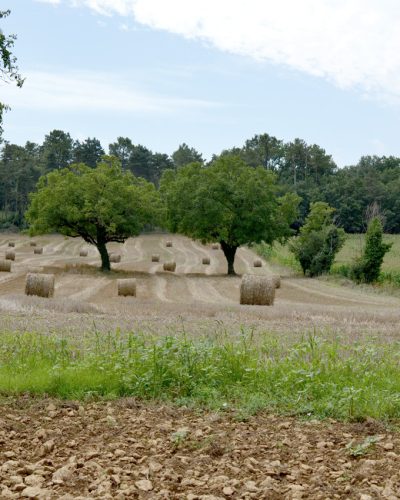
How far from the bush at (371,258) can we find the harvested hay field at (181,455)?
4092cm

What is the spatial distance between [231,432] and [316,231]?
4581 centimetres

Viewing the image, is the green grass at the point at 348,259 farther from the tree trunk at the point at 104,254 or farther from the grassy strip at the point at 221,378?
the grassy strip at the point at 221,378

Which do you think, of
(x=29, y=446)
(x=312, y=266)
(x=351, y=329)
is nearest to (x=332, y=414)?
(x=29, y=446)

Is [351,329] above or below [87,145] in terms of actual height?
below

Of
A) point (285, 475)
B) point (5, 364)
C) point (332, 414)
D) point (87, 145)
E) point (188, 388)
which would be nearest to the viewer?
point (285, 475)

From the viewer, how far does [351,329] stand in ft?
49.9

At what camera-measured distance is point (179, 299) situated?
99.9 ft

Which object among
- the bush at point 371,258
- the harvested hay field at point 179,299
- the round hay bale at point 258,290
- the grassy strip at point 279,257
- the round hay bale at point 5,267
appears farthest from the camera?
the grassy strip at point 279,257

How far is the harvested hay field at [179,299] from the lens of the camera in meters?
15.4

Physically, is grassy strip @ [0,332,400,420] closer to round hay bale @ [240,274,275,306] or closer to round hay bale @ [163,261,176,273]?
round hay bale @ [240,274,275,306]

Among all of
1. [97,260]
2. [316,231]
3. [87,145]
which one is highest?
[87,145]

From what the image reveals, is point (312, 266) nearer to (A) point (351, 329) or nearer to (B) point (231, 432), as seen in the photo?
(A) point (351, 329)

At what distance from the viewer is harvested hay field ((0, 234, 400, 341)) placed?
15422 millimetres

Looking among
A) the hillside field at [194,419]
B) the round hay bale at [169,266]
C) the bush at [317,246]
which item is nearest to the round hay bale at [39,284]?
the hillside field at [194,419]
